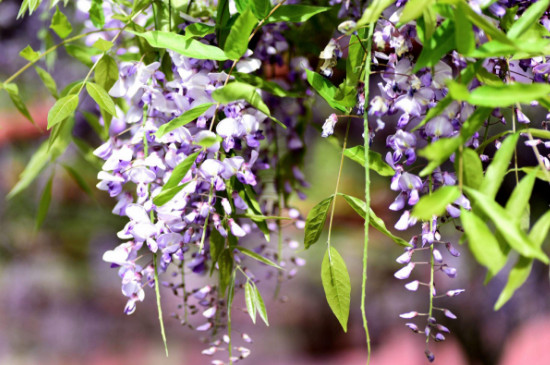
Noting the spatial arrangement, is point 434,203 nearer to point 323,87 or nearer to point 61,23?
point 323,87

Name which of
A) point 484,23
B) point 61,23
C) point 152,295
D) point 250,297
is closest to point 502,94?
point 484,23

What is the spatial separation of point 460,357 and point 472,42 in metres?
1.07

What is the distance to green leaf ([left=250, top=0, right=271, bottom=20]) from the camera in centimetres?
37

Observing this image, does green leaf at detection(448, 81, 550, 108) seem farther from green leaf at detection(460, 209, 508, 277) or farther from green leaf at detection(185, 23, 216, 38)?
green leaf at detection(185, 23, 216, 38)

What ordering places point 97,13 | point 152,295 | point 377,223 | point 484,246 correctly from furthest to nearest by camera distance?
point 152,295
point 97,13
point 377,223
point 484,246

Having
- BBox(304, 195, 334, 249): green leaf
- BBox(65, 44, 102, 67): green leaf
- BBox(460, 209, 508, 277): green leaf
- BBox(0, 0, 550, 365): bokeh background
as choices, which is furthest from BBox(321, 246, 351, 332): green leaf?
BBox(0, 0, 550, 365): bokeh background

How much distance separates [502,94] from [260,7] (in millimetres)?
183

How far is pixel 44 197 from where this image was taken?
59 centimetres

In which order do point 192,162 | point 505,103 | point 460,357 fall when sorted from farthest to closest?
point 460,357 < point 192,162 < point 505,103

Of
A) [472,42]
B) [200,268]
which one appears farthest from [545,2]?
[200,268]

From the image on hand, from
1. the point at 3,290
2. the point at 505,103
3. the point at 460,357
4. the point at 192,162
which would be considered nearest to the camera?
the point at 505,103

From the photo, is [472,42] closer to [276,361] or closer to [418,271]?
[418,271]

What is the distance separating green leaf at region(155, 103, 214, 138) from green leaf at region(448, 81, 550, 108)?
0.58 ft

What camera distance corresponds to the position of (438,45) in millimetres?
298
